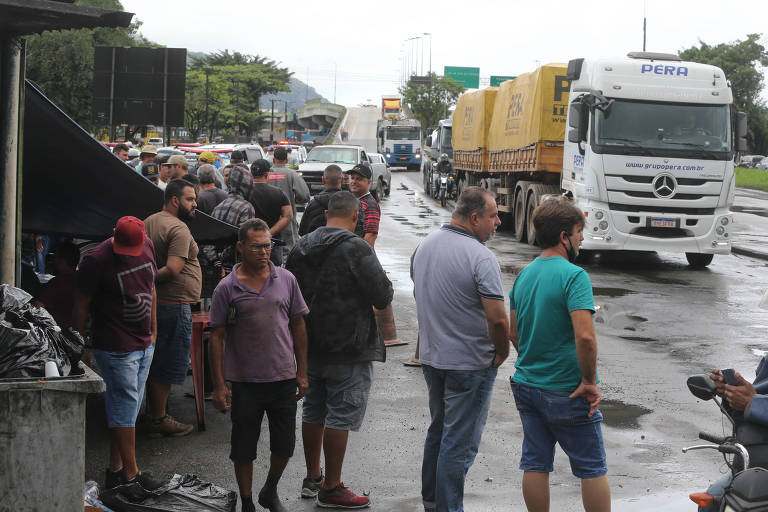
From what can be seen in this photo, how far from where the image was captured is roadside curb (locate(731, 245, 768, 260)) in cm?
A: 2053

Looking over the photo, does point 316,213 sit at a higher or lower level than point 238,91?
lower

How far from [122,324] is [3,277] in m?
1.01

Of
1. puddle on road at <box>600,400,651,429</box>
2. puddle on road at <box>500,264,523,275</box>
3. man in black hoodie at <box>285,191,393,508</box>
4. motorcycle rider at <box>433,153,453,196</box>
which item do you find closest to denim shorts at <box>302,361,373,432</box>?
man in black hoodie at <box>285,191,393,508</box>

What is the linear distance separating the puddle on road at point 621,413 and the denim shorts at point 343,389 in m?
2.66

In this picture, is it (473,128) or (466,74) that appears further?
(466,74)

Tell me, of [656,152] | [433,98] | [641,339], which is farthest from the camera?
[433,98]

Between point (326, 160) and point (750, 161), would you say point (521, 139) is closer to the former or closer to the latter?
point (326, 160)

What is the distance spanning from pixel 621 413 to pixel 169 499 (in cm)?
405

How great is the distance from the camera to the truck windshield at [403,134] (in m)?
61.1

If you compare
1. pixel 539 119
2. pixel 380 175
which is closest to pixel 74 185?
pixel 539 119

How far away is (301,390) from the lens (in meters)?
5.35

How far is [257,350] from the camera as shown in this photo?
17.0 ft

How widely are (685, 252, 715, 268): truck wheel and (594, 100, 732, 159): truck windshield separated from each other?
2297 mm

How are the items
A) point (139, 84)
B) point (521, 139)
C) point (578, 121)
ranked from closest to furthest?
point (578, 121), point (521, 139), point (139, 84)
